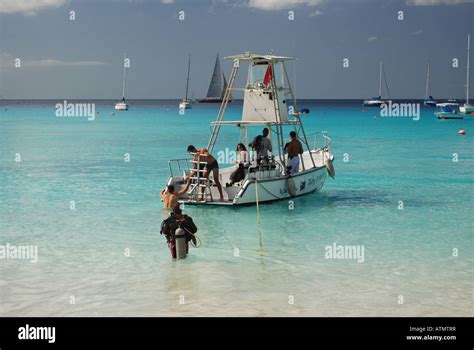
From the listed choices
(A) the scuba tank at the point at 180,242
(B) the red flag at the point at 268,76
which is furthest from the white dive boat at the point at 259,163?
(A) the scuba tank at the point at 180,242

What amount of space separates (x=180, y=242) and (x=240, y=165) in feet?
19.3

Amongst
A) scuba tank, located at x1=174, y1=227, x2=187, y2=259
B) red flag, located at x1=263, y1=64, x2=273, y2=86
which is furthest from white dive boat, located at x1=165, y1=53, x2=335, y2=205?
scuba tank, located at x1=174, y1=227, x2=187, y2=259

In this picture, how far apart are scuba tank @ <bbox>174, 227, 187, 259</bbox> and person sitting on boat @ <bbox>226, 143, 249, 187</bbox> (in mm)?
5768

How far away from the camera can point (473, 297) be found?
1077 cm

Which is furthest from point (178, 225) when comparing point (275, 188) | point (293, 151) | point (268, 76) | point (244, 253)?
point (268, 76)

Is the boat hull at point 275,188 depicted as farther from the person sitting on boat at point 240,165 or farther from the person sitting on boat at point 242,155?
the person sitting on boat at point 242,155

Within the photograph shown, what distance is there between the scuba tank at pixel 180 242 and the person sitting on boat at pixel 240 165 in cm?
577

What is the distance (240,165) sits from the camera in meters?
18.4

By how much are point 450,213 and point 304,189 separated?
452 centimetres

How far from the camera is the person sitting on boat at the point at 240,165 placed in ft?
60.6

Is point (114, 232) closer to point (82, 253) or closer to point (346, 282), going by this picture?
point (82, 253)

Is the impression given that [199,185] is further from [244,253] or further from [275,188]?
[244,253]

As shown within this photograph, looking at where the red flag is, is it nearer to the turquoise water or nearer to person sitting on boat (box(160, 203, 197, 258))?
the turquoise water
